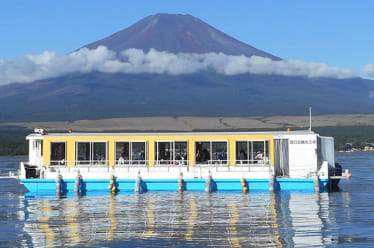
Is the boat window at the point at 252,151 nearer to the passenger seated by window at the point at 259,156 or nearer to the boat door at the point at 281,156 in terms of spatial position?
the passenger seated by window at the point at 259,156

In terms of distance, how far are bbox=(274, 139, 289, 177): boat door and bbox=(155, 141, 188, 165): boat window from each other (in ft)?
14.7

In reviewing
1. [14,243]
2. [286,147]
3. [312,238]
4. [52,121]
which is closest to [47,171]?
[286,147]

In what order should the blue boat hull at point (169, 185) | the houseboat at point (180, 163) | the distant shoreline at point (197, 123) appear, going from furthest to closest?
1. the distant shoreline at point (197, 123)
2. the houseboat at point (180, 163)
3. the blue boat hull at point (169, 185)

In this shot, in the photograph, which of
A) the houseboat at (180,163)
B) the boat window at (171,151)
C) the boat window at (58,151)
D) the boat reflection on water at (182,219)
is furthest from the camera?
the boat window at (58,151)

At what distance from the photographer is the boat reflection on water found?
21031 millimetres

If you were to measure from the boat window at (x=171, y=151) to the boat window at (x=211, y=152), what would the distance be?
2.18 feet

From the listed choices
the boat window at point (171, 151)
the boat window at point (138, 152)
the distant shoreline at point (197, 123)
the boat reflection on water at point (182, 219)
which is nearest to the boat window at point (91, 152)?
the boat window at point (138, 152)

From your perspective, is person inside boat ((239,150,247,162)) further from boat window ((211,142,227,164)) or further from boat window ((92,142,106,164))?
boat window ((92,142,106,164))

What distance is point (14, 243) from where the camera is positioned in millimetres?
21000

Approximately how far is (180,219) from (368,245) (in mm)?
7488

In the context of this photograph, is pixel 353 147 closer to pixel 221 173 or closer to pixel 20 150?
pixel 20 150

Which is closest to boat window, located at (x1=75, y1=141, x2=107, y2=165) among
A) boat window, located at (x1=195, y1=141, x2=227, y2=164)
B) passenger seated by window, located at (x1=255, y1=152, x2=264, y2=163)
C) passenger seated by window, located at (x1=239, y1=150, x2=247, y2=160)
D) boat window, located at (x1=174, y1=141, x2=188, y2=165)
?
boat window, located at (x1=174, y1=141, x2=188, y2=165)

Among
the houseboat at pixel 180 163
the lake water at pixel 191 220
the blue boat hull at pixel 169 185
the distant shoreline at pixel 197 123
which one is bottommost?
the lake water at pixel 191 220

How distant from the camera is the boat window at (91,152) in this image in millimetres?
35906
